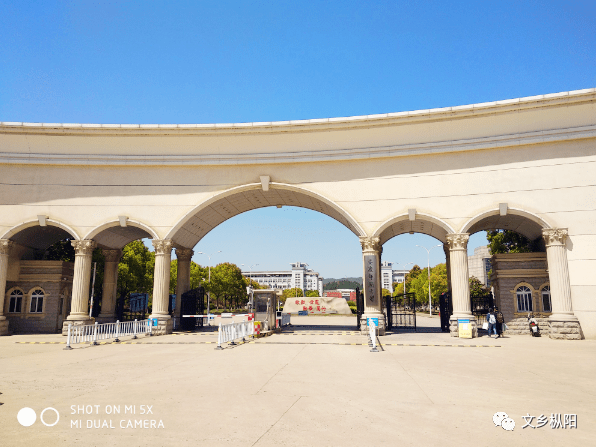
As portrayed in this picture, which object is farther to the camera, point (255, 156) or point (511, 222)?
point (511, 222)

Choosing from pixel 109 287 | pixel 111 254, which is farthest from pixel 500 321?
pixel 111 254

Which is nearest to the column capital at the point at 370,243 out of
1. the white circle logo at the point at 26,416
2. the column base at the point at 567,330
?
the column base at the point at 567,330

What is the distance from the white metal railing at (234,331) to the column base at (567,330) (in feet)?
49.6

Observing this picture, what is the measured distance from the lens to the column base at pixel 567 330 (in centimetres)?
1988

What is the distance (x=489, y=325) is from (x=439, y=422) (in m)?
17.7

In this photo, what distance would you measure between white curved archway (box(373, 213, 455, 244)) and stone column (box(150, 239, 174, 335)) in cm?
1246

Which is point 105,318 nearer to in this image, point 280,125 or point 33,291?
point 33,291

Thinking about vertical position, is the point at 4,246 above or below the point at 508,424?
above

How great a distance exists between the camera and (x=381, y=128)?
23141 millimetres

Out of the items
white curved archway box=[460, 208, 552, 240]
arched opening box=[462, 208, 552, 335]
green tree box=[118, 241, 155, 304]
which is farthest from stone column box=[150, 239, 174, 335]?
green tree box=[118, 241, 155, 304]

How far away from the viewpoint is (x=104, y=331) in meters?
21.1

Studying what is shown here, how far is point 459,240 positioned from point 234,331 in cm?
1276

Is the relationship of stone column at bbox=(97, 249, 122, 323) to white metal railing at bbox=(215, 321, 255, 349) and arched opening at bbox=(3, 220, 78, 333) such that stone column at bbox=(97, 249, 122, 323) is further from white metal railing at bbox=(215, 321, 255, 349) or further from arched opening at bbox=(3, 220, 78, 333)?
white metal railing at bbox=(215, 321, 255, 349)

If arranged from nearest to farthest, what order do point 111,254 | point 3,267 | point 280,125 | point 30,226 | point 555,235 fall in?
1. point 555,235
2. point 280,125
3. point 3,267
4. point 30,226
5. point 111,254
